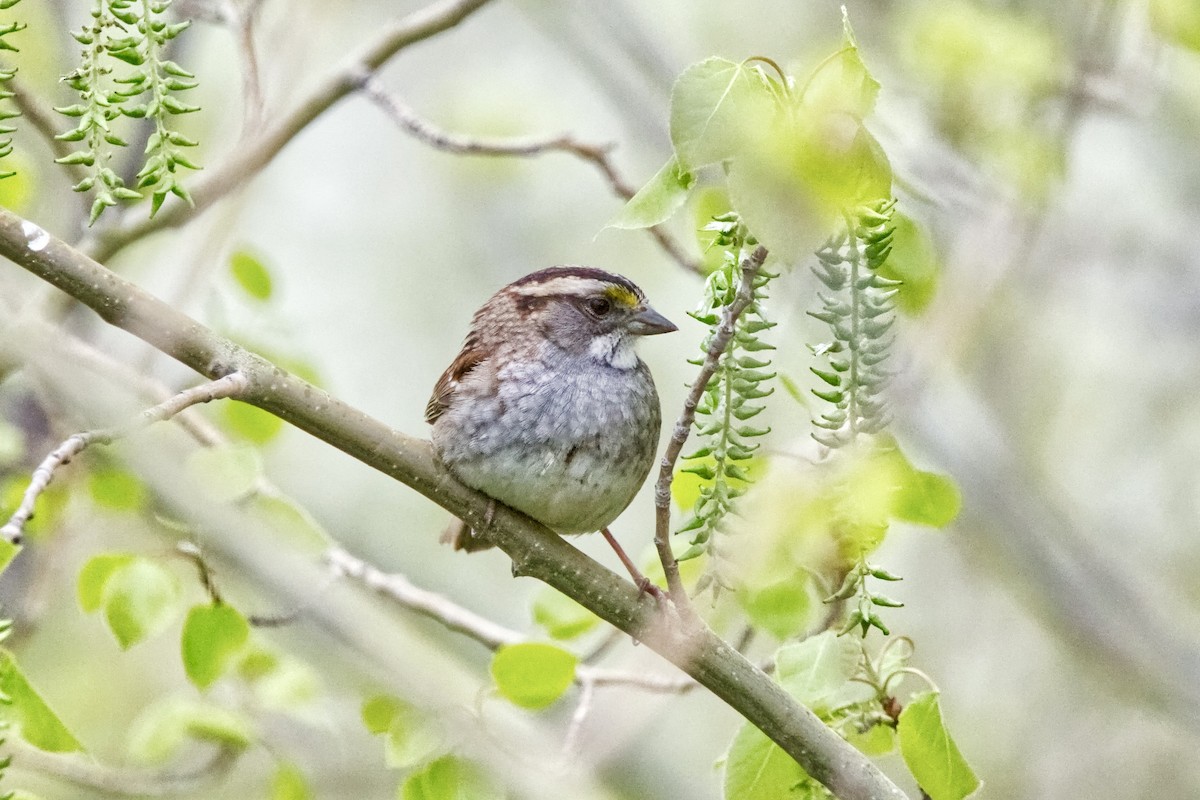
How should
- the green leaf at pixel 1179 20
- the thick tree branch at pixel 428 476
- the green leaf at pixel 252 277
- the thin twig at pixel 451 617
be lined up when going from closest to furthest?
the thick tree branch at pixel 428 476 < the green leaf at pixel 1179 20 < the thin twig at pixel 451 617 < the green leaf at pixel 252 277

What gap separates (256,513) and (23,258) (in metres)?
2.23

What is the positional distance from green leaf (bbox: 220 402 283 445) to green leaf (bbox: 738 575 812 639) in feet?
5.54

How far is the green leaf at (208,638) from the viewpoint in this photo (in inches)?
109

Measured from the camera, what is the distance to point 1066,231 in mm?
5844

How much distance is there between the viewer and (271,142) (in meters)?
3.95

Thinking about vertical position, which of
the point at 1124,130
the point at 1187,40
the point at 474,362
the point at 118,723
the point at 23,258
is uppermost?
the point at 1124,130

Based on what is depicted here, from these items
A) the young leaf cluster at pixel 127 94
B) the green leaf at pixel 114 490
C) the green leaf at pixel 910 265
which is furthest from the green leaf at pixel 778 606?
the green leaf at pixel 114 490

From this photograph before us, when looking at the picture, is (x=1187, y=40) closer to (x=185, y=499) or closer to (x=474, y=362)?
(x=474, y=362)

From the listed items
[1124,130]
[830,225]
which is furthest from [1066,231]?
[830,225]

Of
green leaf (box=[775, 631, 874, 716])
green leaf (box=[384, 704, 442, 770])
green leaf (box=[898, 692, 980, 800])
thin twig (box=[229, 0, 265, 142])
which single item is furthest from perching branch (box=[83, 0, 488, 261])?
green leaf (box=[898, 692, 980, 800])

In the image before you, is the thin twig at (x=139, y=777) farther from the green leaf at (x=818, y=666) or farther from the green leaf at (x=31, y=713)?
the green leaf at (x=818, y=666)

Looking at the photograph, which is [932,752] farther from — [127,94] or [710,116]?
[127,94]

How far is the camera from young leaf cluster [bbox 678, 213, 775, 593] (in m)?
1.97

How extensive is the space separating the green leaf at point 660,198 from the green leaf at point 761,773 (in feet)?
3.36
